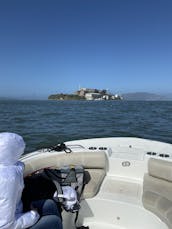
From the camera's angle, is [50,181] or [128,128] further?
[128,128]

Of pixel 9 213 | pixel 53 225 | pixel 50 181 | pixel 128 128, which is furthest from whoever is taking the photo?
pixel 128 128

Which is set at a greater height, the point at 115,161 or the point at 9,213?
the point at 9,213

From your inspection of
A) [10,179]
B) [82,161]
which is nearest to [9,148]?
[10,179]

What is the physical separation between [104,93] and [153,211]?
8056 cm

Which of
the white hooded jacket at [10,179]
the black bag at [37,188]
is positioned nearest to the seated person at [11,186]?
the white hooded jacket at [10,179]

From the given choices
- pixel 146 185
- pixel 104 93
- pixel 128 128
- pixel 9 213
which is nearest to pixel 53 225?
pixel 9 213

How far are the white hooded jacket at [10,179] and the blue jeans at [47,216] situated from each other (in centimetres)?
17

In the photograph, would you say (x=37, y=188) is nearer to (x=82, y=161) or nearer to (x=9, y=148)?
(x=9, y=148)

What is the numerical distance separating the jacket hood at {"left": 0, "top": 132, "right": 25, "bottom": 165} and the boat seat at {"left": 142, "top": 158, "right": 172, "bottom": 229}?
5.64ft

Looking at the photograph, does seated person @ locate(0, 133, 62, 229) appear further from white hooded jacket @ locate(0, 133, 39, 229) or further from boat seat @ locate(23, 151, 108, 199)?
boat seat @ locate(23, 151, 108, 199)

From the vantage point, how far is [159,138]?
31.9 feet

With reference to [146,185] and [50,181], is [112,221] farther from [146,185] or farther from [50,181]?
[50,181]

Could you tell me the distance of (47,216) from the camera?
6.32ft

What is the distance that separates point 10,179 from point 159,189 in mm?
2085
